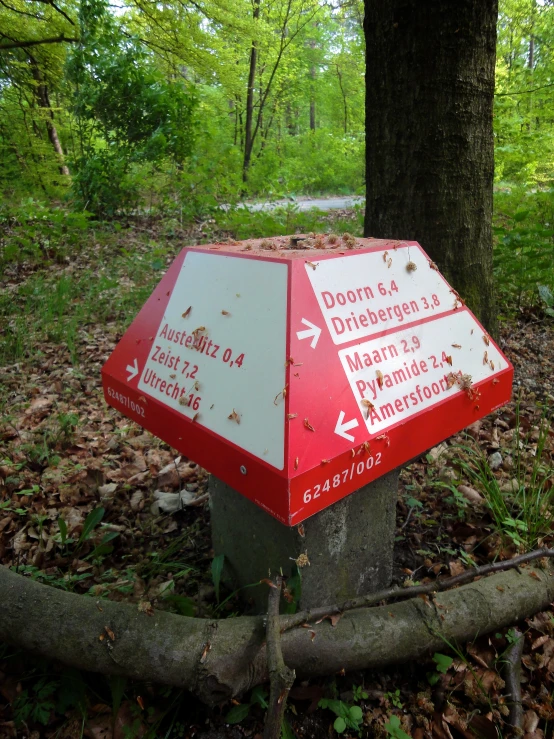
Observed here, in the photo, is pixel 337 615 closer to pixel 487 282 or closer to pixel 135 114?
pixel 487 282

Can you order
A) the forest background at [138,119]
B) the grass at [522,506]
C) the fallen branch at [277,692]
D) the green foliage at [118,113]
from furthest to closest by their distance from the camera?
the green foliage at [118,113] → the forest background at [138,119] → the grass at [522,506] → the fallen branch at [277,692]

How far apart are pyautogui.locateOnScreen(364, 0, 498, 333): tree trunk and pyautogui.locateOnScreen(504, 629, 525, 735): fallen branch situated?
76.5 inches

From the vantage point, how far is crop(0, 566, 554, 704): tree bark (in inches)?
52.7

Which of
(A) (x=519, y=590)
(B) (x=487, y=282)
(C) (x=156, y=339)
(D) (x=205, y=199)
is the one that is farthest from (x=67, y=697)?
(D) (x=205, y=199)

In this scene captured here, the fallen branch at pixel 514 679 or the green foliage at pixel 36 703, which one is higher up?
the green foliage at pixel 36 703

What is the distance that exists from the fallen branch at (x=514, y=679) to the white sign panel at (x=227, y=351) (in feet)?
3.78

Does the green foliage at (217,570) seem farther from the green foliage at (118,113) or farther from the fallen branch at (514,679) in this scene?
the green foliage at (118,113)

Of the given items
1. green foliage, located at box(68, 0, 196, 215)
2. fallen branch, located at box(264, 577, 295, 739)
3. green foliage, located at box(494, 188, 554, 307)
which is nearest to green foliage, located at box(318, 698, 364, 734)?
fallen branch, located at box(264, 577, 295, 739)

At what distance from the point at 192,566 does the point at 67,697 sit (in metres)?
0.66

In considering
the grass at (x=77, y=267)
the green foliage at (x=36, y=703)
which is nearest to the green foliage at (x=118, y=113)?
the grass at (x=77, y=267)

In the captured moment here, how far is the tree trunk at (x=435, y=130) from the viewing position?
2373 mm

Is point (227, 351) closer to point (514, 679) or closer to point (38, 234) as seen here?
point (514, 679)

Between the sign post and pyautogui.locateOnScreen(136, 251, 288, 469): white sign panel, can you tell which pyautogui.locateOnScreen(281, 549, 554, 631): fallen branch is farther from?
pyautogui.locateOnScreen(136, 251, 288, 469): white sign panel

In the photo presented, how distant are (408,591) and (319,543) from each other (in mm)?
341
